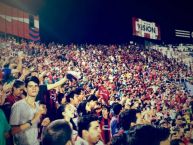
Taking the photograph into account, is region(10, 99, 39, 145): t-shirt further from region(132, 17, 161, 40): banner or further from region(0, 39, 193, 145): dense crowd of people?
region(132, 17, 161, 40): banner

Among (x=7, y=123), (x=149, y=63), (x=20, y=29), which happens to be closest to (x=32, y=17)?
(x=20, y=29)

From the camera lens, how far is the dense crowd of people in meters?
2.72

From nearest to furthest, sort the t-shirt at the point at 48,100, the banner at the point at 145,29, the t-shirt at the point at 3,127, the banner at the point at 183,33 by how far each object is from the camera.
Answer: the t-shirt at the point at 3,127
the t-shirt at the point at 48,100
the banner at the point at 145,29
the banner at the point at 183,33

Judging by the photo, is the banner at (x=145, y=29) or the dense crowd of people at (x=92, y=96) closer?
the dense crowd of people at (x=92, y=96)

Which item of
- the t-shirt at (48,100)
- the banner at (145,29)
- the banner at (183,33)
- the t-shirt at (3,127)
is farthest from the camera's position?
the banner at (183,33)

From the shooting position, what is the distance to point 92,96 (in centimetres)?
304

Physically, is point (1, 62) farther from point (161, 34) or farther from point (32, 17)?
point (161, 34)

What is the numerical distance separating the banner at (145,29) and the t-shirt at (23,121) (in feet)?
4.80

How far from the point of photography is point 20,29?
9.36 ft

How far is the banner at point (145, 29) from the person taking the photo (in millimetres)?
3436

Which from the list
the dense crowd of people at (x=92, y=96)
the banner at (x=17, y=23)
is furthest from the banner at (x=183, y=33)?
the banner at (x=17, y=23)

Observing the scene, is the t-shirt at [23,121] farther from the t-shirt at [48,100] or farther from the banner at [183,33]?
the banner at [183,33]

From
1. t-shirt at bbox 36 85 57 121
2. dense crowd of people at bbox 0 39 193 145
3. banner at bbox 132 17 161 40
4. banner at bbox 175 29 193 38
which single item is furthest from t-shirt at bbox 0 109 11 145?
banner at bbox 175 29 193 38

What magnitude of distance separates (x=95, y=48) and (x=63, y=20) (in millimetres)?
432
